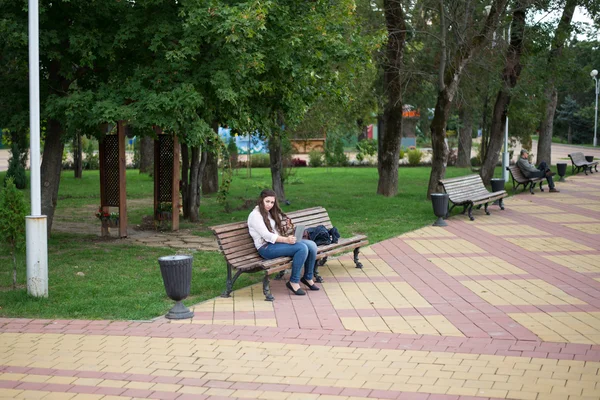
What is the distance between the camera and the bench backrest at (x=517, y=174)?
2224 centimetres

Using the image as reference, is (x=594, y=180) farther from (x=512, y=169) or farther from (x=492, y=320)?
(x=492, y=320)

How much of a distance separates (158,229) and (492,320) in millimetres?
9043

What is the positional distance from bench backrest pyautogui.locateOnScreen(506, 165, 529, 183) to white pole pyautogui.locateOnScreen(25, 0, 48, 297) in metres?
15.8

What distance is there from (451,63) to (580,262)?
9564mm

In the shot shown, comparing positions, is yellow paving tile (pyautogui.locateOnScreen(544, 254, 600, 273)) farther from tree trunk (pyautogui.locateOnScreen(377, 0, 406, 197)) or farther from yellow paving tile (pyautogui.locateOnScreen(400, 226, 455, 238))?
tree trunk (pyautogui.locateOnScreen(377, 0, 406, 197))

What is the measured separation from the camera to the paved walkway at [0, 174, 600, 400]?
6188 millimetres

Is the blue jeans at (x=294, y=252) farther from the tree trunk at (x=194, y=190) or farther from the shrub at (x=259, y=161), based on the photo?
the shrub at (x=259, y=161)

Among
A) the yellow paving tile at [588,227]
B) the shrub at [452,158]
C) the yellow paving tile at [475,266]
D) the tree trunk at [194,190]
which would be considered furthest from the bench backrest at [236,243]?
the shrub at [452,158]

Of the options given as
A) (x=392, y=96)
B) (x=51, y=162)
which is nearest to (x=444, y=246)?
(x=51, y=162)

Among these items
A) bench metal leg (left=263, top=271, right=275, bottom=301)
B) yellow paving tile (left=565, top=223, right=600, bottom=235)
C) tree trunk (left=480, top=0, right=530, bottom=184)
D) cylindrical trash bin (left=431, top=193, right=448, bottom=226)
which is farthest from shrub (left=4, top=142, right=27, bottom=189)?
bench metal leg (left=263, top=271, right=275, bottom=301)

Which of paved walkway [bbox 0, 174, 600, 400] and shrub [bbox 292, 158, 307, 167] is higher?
shrub [bbox 292, 158, 307, 167]

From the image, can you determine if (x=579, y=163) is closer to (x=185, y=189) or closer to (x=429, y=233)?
(x=429, y=233)

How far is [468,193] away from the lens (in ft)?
57.9

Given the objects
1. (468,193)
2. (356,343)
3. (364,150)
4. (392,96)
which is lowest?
(356,343)
